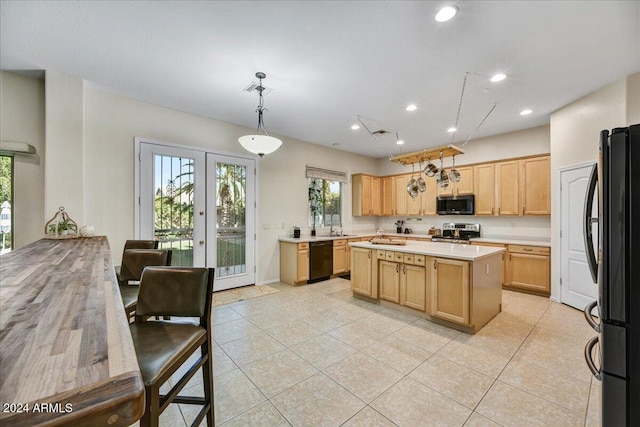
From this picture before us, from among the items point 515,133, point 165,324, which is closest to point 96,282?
point 165,324

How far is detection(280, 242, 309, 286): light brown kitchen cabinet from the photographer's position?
4.98 meters

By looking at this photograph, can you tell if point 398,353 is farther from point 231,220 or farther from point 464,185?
point 464,185

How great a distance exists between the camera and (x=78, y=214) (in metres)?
3.16

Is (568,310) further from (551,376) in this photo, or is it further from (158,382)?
(158,382)

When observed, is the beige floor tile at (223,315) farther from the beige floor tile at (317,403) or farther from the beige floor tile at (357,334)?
the beige floor tile at (317,403)

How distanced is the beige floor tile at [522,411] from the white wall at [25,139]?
15.7ft

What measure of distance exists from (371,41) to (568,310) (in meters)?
4.43

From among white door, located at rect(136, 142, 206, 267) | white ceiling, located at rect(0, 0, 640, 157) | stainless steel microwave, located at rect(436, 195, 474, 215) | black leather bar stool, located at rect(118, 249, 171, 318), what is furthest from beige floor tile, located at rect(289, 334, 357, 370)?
stainless steel microwave, located at rect(436, 195, 474, 215)

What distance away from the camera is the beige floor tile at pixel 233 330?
2924mm

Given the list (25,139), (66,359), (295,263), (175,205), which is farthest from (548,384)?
(25,139)

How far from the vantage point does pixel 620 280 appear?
1.23 meters

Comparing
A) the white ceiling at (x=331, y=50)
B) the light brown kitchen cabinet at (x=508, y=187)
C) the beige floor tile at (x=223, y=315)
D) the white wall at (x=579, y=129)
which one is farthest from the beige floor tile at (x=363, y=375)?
the light brown kitchen cabinet at (x=508, y=187)

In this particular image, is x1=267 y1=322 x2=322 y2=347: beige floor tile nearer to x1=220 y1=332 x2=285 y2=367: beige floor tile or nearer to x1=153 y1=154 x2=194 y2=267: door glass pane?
x1=220 y1=332 x2=285 y2=367: beige floor tile

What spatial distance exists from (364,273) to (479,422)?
8.01 ft
